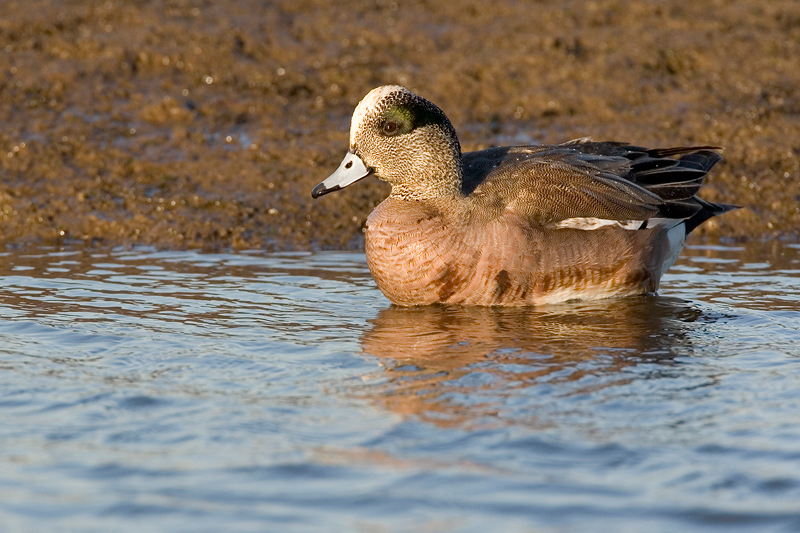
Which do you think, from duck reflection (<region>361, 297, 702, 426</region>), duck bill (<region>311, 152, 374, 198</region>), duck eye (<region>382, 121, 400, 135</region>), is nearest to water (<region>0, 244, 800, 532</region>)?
duck reflection (<region>361, 297, 702, 426</region>)

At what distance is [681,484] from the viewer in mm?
3672

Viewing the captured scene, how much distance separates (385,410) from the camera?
439cm

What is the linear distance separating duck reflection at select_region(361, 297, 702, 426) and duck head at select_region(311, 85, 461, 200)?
2.42ft

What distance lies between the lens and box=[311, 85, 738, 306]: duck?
6.07 meters

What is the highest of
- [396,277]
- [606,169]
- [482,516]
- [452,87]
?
[452,87]

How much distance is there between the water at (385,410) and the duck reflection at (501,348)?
0.6 inches

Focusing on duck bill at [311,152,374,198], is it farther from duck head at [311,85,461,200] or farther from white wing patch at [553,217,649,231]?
white wing patch at [553,217,649,231]

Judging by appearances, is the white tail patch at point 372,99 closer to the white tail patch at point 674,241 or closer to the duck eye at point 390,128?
the duck eye at point 390,128

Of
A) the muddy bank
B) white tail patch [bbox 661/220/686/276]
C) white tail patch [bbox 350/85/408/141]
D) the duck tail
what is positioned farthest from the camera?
the muddy bank

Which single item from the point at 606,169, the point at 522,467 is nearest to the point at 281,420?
the point at 522,467

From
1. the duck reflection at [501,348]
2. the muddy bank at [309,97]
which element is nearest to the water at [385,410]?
the duck reflection at [501,348]

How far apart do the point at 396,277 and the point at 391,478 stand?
8.23ft

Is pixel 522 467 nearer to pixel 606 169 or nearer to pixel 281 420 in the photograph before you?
pixel 281 420

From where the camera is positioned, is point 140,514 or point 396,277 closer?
point 140,514
